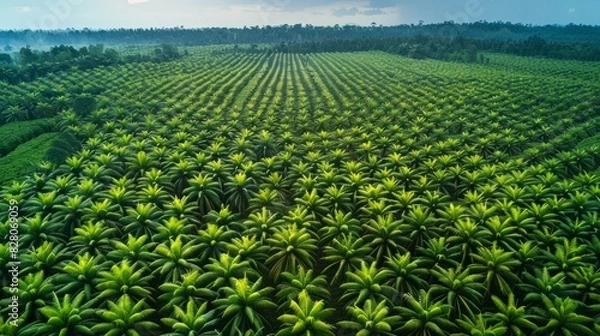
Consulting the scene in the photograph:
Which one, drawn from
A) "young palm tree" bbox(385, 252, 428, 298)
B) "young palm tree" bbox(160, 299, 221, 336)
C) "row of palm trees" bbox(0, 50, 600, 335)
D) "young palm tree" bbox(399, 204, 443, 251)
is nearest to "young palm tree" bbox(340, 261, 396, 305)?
"row of palm trees" bbox(0, 50, 600, 335)

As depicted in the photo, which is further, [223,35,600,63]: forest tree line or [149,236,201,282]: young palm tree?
[223,35,600,63]: forest tree line

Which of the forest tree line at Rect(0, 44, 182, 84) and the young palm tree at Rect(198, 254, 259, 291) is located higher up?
the forest tree line at Rect(0, 44, 182, 84)

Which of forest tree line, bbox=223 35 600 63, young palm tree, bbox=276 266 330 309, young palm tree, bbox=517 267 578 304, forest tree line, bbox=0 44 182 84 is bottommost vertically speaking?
young palm tree, bbox=276 266 330 309

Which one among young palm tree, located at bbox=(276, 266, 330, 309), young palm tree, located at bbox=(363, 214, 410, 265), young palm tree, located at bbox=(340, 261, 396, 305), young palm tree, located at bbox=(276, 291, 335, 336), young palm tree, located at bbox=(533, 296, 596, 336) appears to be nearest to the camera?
young palm tree, located at bbox=(276, 291, 335, 336)

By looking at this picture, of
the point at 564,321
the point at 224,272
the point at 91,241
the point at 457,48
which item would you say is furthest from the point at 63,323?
the point at 457,48

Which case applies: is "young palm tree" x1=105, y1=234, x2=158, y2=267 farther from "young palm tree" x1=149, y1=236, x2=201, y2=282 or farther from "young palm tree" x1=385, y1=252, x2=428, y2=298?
"young palm tree" x1=385, y1=252, x2=428, y2=298

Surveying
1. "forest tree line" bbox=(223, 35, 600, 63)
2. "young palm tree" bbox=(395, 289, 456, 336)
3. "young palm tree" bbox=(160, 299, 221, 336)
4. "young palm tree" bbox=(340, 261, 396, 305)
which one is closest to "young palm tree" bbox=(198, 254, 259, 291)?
"young palm tree" bbox=(160, 299, 221, 336)

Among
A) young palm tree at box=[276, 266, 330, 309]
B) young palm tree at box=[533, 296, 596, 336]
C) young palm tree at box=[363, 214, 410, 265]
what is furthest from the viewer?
young palm tree at box=[363, 214, 410, 265]

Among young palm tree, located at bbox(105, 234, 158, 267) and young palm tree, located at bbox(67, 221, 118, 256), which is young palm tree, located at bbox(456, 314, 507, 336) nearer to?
young palm tree, located at bbox(105, 234, 158, 267)

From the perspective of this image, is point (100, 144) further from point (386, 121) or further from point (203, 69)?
point (203, 69)

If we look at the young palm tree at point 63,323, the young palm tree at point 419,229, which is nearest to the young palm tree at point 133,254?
the young palm tree at point 63,323

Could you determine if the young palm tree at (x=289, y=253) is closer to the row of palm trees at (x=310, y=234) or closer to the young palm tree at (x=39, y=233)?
the row of palm trees at (x=310, y=234)

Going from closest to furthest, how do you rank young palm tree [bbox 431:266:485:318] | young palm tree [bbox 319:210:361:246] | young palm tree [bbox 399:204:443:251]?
young palm tree [bbox 431:266:485:318] < young palm tree [bbox 399:204:443:251] < young palm tree [bbox 319:210:361:246]
